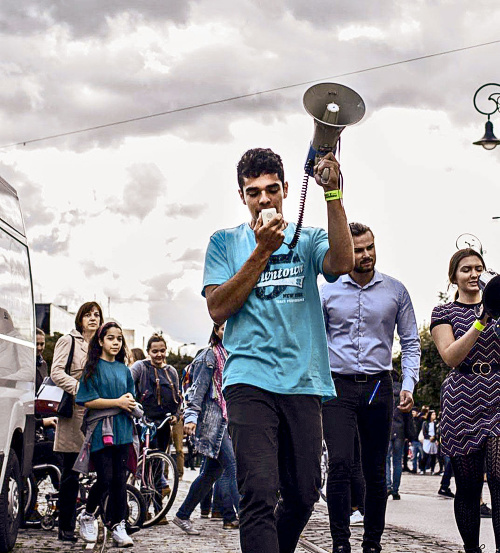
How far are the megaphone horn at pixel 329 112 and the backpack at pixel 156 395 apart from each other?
7174 mm

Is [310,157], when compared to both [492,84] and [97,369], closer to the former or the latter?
[97,369]

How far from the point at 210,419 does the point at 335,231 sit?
576 cm

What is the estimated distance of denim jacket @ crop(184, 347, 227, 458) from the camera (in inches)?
395

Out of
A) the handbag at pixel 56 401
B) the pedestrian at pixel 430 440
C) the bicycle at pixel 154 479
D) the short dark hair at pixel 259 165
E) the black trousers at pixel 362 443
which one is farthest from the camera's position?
the pedestrian at pixel 430 440

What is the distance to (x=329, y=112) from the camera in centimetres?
454

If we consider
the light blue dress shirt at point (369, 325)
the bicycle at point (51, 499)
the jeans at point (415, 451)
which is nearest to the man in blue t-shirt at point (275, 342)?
the light blue dress shirt at point (369, 325)

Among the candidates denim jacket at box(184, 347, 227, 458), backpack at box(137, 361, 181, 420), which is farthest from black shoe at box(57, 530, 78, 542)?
backpack at box(137, 361, 181, 420)

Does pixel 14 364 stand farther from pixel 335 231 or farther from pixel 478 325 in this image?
pixel 335 231

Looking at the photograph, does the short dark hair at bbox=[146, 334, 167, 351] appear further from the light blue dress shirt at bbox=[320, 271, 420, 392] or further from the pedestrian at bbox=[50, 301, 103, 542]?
the light blue dress shirt at bbox=[320, 271, 420, 392]

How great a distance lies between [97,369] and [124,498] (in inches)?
40.3

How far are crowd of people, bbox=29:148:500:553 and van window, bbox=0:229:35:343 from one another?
67 cm

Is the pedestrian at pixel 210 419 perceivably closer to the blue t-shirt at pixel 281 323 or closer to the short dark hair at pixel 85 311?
the short dark hair at pixel 85 311

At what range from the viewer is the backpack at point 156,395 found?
11547 mm

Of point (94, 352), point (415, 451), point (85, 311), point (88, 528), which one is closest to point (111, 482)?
point (88, 528)
